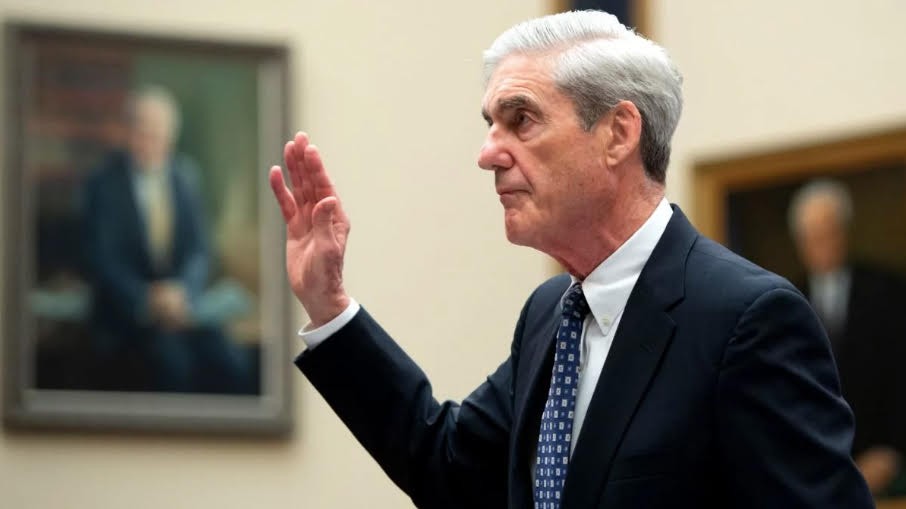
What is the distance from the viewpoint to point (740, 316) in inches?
127

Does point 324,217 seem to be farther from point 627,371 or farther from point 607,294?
point 627,371

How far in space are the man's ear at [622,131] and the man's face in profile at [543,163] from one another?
2 centimetres

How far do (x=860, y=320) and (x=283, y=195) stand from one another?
4581mm

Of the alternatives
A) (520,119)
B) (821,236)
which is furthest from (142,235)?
(520,119)

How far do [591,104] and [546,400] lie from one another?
0.60 metres

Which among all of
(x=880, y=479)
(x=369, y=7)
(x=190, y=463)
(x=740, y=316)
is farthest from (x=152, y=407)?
(x=740, y=316)

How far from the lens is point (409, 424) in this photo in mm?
3689

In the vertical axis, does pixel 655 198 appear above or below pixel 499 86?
below

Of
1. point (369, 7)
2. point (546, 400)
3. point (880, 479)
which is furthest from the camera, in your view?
point (369, 7)

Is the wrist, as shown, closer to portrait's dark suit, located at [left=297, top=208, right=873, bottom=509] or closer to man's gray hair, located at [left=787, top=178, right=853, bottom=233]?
portrait's dark suit, located at [left=297, top=208, right=873, bottom=509]

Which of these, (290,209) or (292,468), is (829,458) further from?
(292,468)

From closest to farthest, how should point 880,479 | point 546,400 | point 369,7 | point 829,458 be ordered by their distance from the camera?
point 829,458 < point 546,400 < point 880,479 < point 369,7

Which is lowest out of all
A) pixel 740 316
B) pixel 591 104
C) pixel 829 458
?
pixel 829 458

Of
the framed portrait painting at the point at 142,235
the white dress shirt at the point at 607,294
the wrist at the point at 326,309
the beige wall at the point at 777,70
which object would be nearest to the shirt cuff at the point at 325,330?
the wrist at the point at 326,309
